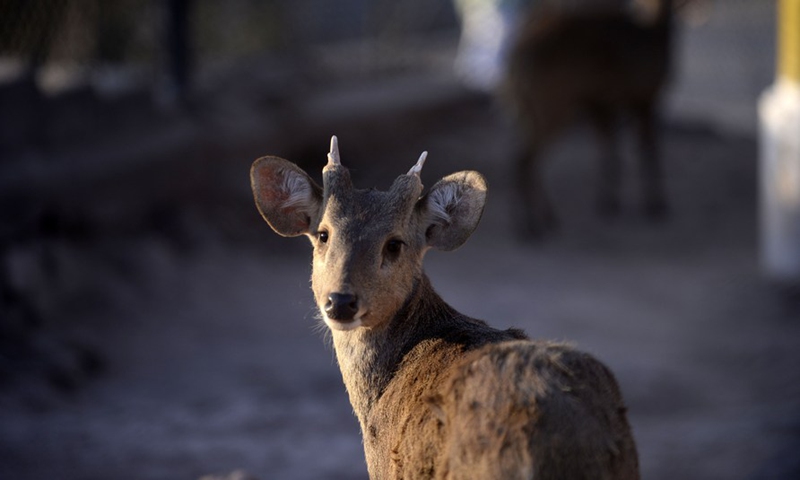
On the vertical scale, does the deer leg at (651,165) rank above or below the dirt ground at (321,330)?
above

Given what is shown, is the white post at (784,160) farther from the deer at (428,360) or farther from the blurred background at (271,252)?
the deer at (428,360)

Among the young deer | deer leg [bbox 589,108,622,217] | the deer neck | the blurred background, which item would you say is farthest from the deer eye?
deer leg [bbox 589,108,622,217]

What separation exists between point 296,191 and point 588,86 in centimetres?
693

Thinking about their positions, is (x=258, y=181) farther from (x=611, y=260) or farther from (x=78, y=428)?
(x=611, y=260)

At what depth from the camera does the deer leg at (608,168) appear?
11.2 metres

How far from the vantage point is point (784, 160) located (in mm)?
8555

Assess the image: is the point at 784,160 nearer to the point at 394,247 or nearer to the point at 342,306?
the point at 394,247

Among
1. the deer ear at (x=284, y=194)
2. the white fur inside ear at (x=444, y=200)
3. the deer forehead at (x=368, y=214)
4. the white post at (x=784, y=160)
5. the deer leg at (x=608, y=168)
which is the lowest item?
the deer forehead at (x=368, y=214)

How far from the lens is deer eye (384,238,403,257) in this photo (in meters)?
3.89

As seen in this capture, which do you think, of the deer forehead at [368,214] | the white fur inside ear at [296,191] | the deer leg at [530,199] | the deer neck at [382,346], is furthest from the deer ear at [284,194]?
the deer leg at [530,199]

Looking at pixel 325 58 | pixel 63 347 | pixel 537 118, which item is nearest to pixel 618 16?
pixel 537 118

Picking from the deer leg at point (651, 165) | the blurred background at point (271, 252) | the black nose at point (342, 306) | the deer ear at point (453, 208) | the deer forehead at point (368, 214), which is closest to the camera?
the black nose at point (342, 306)

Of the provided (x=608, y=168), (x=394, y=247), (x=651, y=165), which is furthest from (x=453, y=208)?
(x=651, y=165)

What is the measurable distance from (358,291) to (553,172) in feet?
28.7
